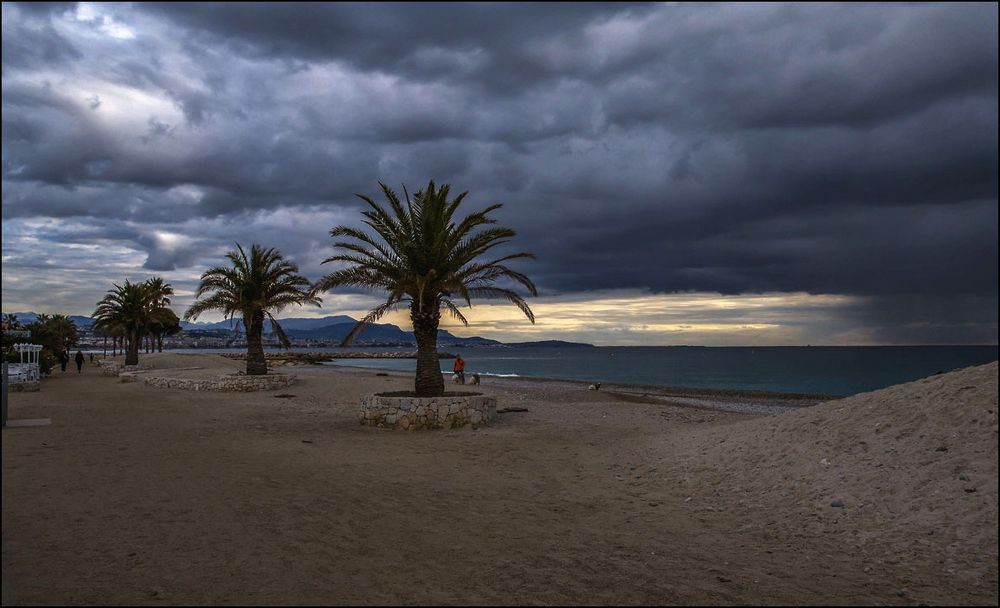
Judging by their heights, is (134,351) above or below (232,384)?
above

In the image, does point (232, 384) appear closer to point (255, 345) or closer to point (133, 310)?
point (255, 345)

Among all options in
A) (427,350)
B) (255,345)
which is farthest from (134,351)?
(427,350)

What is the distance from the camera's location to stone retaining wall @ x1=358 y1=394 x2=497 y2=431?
16609 mm

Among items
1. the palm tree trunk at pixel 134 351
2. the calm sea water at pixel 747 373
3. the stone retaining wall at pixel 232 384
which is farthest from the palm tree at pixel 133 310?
the calm sea water at pixel 747 373

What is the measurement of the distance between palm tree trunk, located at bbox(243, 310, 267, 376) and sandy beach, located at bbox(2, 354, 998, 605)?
17.0 m

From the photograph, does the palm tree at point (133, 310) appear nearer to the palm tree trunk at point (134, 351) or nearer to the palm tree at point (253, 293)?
the palm tree trunk at point (134, 351)

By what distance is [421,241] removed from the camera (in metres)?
18.4

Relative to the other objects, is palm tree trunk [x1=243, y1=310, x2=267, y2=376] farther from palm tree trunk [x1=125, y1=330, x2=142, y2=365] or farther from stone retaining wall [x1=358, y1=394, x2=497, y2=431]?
palm tree trunk [x1=125, y1=330, x2=142, y2=365]

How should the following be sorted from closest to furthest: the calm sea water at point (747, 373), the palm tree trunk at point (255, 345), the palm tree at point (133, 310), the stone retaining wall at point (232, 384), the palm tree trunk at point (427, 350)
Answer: the palm tree trunk at point (427, 350) → the stone retaining wall at point (232, 384) → the palm tree trunk at point (255, 345) → the palm tree at point (133, 310) → the calm sea water at point (747, 373)

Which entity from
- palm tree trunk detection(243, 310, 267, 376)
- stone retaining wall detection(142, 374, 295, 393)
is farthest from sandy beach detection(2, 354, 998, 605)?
palm tree trunk detection(243, 310, 267, 376)

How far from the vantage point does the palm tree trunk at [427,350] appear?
18141 mm

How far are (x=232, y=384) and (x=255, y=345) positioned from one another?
2726mm

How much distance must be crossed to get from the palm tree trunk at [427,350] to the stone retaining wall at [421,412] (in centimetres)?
108

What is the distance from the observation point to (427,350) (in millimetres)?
18422
